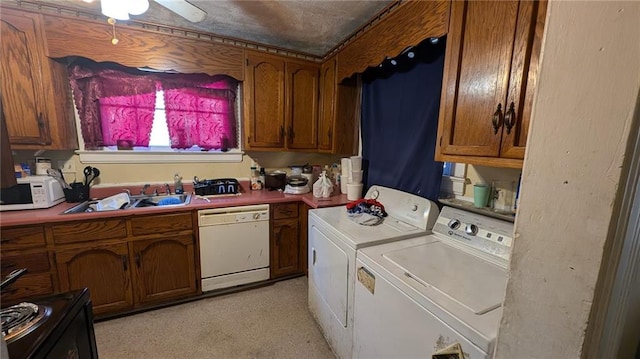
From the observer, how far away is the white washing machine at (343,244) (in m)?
1.51

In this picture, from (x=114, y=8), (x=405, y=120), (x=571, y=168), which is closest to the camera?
(x=571, y=168)

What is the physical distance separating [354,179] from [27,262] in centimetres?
255

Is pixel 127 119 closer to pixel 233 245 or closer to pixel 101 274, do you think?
pixel 101 274

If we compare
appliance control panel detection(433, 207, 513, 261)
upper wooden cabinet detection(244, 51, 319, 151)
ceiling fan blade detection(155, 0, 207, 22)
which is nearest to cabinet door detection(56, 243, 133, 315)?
upper wooden cabinet detection(244, 51, 319, 151)

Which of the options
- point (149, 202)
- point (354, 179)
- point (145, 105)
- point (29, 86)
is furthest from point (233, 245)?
point (29, 86)

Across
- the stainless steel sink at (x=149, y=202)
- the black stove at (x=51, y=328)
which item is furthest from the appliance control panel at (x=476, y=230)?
the stainless steel sink at (x=149, y=202)

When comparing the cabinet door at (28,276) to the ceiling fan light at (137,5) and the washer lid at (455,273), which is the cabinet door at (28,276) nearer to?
the ceiling fan light at (137,5)

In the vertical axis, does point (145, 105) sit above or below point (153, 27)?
below

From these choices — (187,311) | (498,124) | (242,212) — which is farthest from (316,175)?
(498,124)

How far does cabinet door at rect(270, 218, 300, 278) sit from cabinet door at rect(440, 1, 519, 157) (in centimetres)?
167

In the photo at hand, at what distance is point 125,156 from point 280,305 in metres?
2.05

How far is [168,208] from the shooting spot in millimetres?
2078

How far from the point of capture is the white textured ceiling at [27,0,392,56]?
6.10ft

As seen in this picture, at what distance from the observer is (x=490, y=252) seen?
50.3 inches
